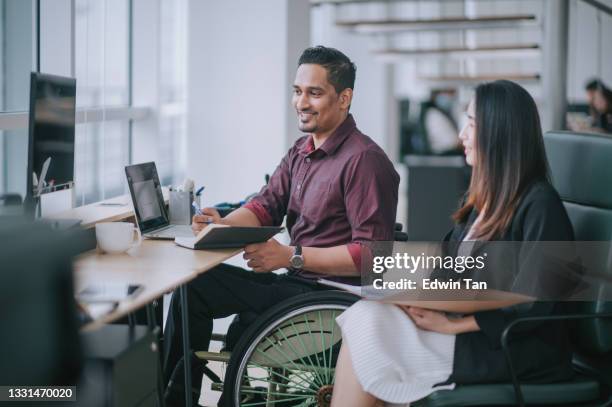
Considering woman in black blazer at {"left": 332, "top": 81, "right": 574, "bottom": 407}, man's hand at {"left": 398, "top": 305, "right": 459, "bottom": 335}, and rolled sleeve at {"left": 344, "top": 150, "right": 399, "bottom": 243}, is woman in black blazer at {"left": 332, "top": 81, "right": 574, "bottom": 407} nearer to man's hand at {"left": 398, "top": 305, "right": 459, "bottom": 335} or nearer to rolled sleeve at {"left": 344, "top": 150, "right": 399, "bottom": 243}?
man's hand at {"left": 398, "top": 305, "right": 459, "bottom": 335}

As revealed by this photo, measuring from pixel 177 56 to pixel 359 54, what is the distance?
3902 mm

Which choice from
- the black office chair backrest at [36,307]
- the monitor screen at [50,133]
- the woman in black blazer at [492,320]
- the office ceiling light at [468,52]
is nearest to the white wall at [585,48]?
the office ceiling light at [468,52]

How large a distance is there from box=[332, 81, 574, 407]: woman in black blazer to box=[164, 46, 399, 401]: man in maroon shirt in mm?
483

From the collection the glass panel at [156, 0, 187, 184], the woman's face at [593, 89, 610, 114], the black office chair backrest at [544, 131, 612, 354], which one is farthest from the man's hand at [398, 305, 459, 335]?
the woman's face at [593, 89, 610, 114]

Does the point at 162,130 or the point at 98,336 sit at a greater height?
the point at 162,130

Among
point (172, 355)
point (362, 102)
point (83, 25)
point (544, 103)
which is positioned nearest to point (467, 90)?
point (362, 102)

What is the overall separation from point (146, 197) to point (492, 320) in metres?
1.31

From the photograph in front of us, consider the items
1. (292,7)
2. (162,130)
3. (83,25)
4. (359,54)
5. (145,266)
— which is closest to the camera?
(145,266)

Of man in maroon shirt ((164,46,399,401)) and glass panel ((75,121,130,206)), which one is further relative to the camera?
glass panel ((75,121,130,206))

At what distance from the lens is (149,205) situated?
2.93m

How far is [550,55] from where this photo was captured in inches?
196

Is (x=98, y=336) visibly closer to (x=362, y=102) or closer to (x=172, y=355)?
(x=172, y=355)

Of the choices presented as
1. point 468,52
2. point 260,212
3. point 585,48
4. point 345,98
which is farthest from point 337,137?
point 585,48

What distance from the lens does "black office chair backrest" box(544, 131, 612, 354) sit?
7.69 feet
